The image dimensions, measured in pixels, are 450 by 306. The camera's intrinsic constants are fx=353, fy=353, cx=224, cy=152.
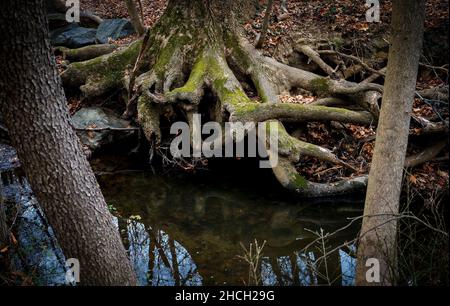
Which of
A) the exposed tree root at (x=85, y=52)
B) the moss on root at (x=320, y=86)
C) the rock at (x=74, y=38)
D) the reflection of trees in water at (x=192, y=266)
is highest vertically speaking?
the rock at (x=74, y=38)

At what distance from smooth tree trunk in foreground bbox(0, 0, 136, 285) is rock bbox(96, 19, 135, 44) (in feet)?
33.2

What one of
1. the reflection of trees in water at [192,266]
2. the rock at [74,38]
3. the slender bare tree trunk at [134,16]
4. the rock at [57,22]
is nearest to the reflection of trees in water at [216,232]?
the reflection of trees in water at [192,266]

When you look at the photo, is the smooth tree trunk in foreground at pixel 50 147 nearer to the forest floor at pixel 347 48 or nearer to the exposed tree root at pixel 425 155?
the forest floor at pixel 347 48

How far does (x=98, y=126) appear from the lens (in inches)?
350

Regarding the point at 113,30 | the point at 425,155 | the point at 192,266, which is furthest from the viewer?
the point at 113,30

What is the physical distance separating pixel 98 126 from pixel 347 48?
24.2 feet

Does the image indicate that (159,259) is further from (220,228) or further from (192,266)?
(220,228)

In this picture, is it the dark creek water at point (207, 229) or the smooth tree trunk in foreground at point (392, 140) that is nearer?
the smooth tree trunk in foreground at point (392, 140)

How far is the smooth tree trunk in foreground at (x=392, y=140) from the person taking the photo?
3.58m

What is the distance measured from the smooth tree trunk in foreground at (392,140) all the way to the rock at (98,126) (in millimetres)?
6336

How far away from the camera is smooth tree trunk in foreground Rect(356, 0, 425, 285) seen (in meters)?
3.58

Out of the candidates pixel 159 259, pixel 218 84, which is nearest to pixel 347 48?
pixel 218 84

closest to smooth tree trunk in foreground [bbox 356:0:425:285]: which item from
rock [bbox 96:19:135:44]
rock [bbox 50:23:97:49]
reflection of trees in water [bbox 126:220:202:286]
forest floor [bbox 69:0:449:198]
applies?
forest floor [bbox 69:0:449:198]

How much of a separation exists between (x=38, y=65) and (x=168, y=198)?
462 centimetres
